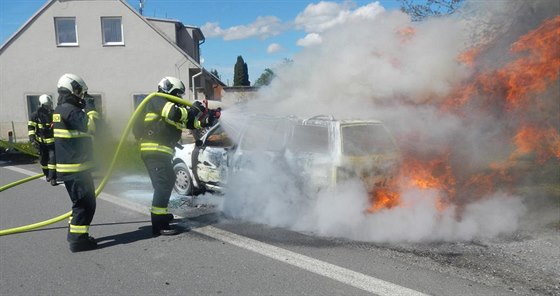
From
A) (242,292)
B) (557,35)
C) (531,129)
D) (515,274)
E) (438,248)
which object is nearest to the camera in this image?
(242,292)

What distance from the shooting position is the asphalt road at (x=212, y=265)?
145 inches

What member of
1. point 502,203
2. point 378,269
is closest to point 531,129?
point 502,203

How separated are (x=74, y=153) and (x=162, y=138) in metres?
0.99

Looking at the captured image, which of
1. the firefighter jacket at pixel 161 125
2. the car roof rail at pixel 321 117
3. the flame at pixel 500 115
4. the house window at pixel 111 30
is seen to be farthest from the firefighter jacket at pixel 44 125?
the house window at pixel 111 30

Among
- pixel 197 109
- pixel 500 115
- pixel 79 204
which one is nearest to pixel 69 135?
pixel 79 204

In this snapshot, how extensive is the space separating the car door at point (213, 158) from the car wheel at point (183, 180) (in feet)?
1.12

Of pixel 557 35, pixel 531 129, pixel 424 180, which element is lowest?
pixel 424 180

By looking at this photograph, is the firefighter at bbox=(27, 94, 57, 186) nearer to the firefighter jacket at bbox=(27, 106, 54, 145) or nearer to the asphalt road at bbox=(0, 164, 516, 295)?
the firefighter jacket at bbox=(27, 106, 54, 145)

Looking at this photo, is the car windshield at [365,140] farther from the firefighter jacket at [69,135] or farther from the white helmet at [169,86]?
the firefighter jacket at [69,135]

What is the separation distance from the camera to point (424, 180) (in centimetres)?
511

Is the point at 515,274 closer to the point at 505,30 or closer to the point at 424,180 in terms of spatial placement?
the point at 424,180

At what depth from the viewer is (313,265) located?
4125 millimetres

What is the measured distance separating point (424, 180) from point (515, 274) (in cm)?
153

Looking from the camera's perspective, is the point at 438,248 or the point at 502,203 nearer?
the point at 438,248
